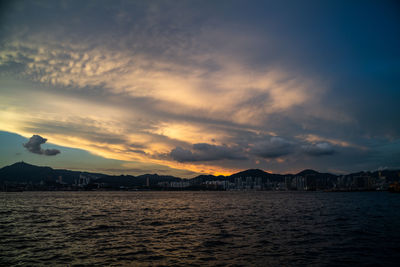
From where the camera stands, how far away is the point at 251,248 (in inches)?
947

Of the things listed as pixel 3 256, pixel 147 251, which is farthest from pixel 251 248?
pixel 3 256

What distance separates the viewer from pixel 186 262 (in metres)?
19.7

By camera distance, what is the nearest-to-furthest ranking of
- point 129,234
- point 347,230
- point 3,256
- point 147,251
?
point 3,256
point 147,251
point 129,234
point 347,230

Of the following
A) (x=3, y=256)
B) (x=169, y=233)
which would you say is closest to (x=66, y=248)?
(x=3, y=256)

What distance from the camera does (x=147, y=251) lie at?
23078 mm

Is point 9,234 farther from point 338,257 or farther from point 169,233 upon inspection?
point 338,257

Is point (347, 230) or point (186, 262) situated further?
point (347, 230)

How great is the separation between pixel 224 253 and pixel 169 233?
40.4 ft

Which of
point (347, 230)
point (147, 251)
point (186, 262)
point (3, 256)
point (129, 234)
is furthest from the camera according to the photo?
point (347, 230)

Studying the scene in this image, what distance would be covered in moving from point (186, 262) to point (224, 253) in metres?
4.21

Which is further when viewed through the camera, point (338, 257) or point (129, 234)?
point (129, 234)

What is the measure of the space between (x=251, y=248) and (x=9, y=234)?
31.2 m

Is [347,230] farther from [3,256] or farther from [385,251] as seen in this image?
[3,256]

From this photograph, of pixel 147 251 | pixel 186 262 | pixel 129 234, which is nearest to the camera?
pixel 186 262
